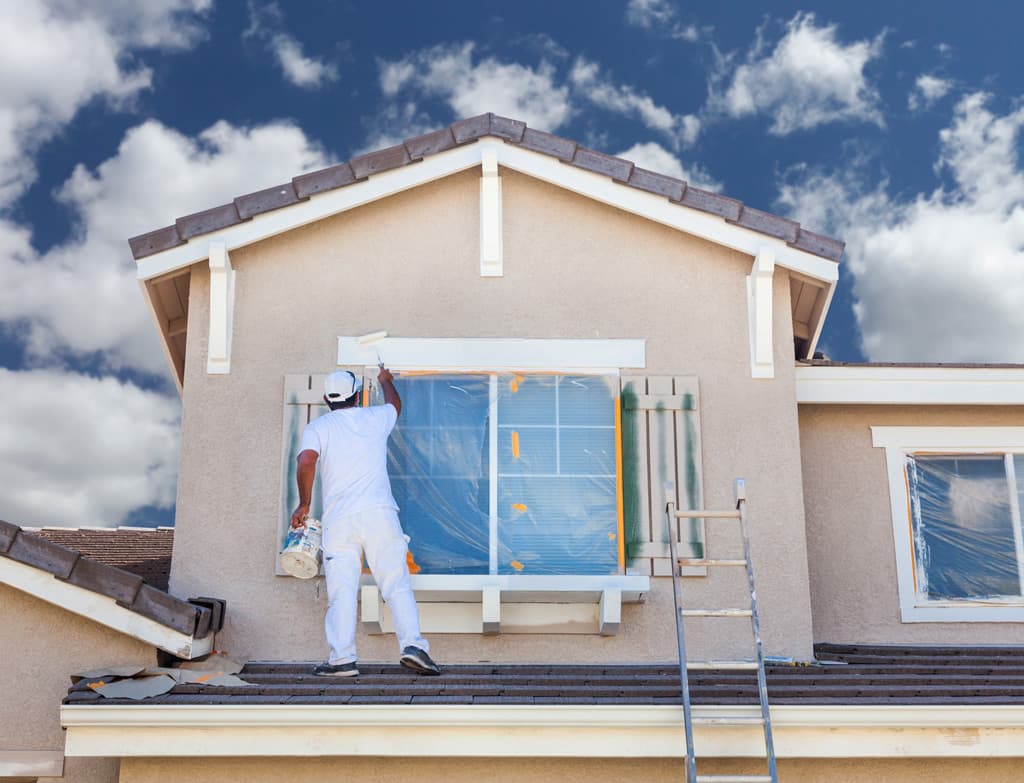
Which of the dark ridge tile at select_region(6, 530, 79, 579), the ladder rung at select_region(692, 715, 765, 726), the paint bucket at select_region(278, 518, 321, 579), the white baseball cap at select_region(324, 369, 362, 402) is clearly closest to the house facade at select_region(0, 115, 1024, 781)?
the dark ridge tile at select_region(6, 530, 79, 579)

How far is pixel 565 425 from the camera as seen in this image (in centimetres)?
864

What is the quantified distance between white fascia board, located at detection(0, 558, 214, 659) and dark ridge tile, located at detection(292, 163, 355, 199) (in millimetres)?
3132

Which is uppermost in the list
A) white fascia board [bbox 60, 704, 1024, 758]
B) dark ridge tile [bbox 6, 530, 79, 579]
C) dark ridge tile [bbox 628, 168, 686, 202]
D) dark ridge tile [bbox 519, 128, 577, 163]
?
dark ridge tile [bbox 519, 128, 577, 163]

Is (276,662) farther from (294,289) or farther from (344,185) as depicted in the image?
(344,185)

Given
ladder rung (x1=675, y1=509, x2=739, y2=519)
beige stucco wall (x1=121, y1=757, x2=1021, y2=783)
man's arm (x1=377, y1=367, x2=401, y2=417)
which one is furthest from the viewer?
man's arm (x1=377, y1=367, x2=401, y2=417)

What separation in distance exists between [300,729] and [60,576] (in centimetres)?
183

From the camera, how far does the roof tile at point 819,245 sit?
893 centimetres

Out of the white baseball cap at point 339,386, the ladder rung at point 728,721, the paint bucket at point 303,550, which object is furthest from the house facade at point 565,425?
the white baseball cap at point 339,386

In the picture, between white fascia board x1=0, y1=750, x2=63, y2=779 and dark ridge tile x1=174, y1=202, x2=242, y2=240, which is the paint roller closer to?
dark ridge tile x1=174, y1=202, x2=242, y2=240

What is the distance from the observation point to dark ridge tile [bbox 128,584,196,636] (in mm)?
7438

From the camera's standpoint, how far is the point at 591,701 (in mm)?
6875

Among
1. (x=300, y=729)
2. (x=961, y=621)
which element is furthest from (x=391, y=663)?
(x=961, y=621)

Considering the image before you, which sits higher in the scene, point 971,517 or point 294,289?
point 294,289

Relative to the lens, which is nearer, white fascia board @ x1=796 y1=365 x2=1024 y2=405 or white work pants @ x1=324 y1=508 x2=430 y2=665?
white work pants @ x1=324 y1=508 x2=430 y2=665
